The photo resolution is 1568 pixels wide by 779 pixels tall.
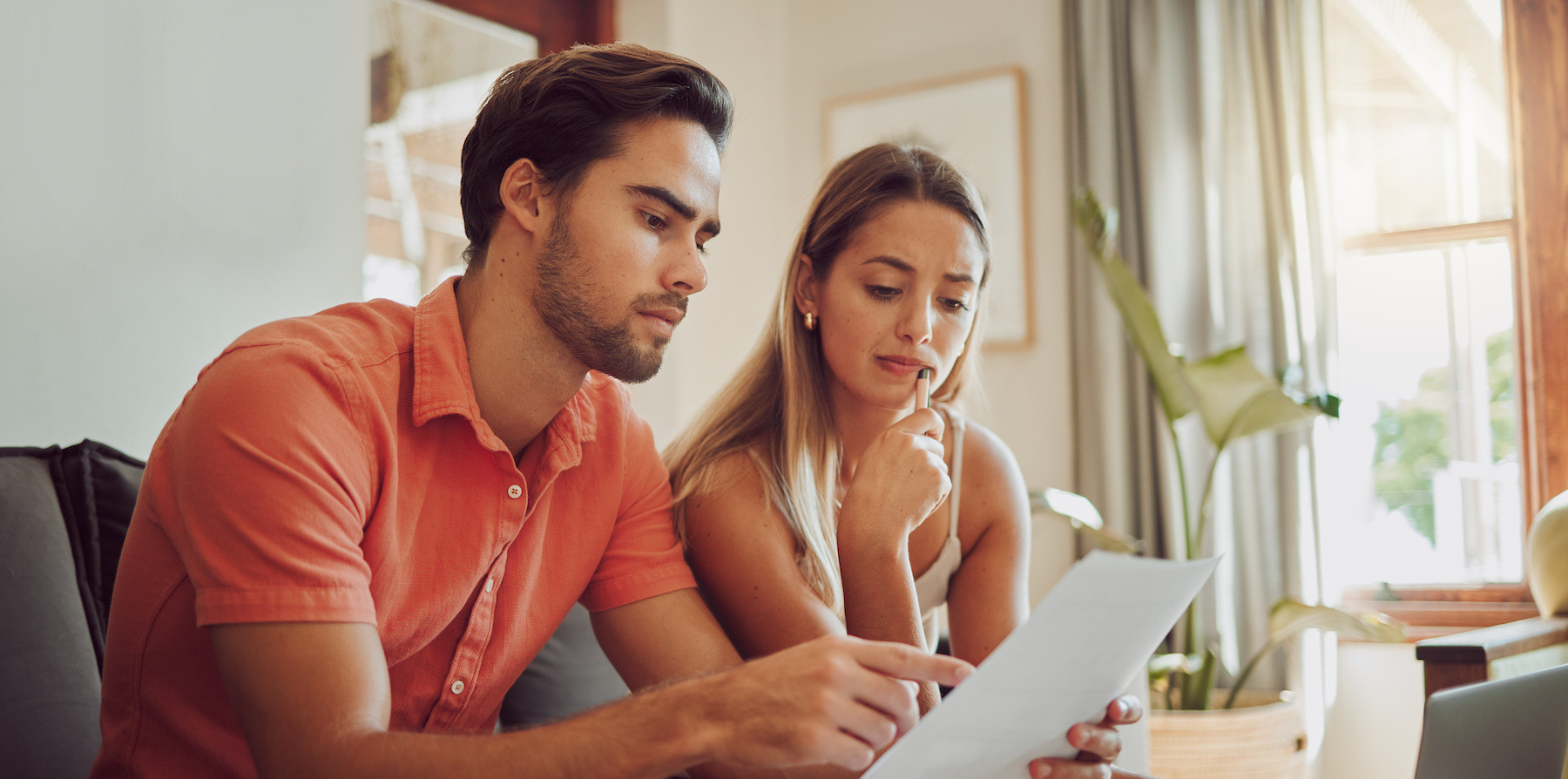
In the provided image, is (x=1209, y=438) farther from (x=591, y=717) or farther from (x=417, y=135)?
(x=417, y=135)

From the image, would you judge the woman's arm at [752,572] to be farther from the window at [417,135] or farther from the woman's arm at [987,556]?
the window at [417,135]

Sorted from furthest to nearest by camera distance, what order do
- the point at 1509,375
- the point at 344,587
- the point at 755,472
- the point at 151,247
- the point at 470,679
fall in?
the point at 1509,375
the point at 151,247
the point at 755,472
the point at 470,679
the point at 344,587

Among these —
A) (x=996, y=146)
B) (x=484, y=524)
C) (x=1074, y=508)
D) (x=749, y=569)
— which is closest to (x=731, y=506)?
(x=749, y=569)

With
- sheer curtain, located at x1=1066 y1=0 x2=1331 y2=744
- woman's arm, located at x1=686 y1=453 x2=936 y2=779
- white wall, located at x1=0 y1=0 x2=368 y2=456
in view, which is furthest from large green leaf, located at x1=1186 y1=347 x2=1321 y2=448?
white wall, located at x1=0 y1=0 x2=368 y2=456

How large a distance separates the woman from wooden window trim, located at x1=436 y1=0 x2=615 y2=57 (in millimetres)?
1632

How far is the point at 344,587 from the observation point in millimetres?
844

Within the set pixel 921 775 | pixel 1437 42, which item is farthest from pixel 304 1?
pixel 1437 42

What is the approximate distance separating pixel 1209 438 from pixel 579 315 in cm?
166

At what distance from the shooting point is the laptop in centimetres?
81

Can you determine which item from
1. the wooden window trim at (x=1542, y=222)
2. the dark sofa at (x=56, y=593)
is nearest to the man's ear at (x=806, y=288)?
the dark sofa at (x=56, y=593)

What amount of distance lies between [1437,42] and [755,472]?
2.32 meters

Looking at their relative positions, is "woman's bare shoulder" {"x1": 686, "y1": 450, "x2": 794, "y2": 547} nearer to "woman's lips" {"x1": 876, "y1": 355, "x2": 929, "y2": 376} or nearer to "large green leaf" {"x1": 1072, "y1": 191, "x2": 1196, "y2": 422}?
"woman's lips" {"x1": 876, "y1": 355, "x2": 929, "y2": 376}

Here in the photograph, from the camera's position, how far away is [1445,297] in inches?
105

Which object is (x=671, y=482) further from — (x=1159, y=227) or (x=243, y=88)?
(x=1159, y=227)
